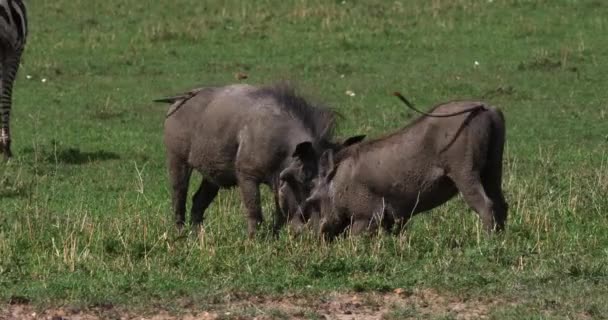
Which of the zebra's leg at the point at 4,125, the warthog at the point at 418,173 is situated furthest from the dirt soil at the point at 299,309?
the zebra's leg at the point at 4,125

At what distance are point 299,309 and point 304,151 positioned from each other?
269 cm

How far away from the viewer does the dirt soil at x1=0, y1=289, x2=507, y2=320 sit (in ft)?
25.6

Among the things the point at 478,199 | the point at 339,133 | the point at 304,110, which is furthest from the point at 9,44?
the point at 478,199

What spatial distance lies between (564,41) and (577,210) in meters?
11.3

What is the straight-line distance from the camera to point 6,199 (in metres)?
13.0

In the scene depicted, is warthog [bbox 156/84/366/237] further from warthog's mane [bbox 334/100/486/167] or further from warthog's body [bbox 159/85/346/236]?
warthog's mane [bbox 334/100/486/167]

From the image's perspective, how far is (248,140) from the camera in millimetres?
10711

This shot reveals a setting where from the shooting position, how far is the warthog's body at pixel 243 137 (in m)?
10.6

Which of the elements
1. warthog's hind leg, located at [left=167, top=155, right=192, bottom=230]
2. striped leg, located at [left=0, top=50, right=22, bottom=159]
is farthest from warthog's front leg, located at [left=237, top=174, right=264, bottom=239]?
striped leg, located at [left=0, top=50, right=22, bottom=159]

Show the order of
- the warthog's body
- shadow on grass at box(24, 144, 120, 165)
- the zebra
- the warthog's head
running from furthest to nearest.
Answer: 1. the zebra
2. shadow on grass at box(24, 144, 120, 165)
3. the warthog's body
4. the warthog's head

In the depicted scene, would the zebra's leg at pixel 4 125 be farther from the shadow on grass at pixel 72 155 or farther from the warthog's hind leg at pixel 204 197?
the warthog's hind leg at pixel 204 197

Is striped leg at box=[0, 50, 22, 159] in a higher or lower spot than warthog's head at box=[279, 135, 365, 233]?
lower

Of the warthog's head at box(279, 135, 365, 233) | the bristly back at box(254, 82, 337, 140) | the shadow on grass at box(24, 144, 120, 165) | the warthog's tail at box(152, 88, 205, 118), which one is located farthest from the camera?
the shadow on grass at box(24, 144, 120, 165)

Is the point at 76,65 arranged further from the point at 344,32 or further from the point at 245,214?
the point at 245,214
